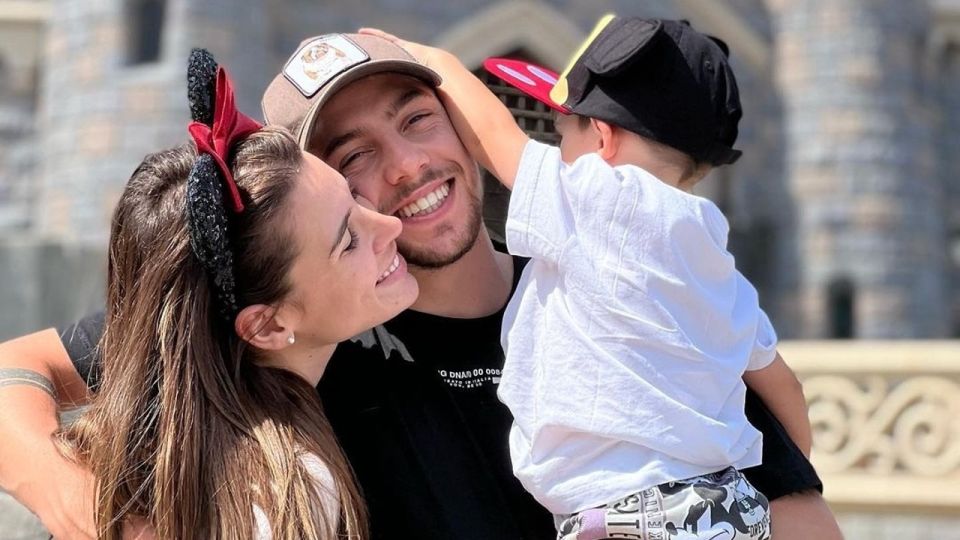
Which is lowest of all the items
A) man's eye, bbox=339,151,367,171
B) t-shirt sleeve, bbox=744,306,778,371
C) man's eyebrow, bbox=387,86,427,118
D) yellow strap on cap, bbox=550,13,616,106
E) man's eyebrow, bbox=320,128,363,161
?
t-shirt sleeve, bbox=744,306,778,371

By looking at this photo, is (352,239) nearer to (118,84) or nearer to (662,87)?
(662,87)

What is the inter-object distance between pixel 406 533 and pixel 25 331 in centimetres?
620

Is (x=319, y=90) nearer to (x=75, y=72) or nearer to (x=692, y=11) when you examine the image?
(x=75, y=72)

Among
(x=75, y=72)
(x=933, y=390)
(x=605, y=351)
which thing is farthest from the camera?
(x=75, y=72)

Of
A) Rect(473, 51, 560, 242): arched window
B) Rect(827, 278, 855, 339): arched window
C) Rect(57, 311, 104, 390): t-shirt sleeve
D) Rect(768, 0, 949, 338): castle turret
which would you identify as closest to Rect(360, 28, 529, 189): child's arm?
Rect(473, 51, 560, 242): arched window

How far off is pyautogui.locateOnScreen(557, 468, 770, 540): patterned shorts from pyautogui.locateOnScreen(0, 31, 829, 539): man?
0.35 ft

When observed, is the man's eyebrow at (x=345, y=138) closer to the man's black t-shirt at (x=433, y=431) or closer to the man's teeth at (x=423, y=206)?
the man's teeth at (x=423, y=206)

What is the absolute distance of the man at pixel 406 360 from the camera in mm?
1298

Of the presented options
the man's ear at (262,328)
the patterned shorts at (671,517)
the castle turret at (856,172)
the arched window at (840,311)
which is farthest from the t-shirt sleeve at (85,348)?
the arched window at (840,311)

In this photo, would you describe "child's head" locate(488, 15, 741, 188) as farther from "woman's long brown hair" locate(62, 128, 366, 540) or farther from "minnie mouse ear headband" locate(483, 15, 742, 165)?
"woman's long brown hair" locate(62, 128, 366, 540)

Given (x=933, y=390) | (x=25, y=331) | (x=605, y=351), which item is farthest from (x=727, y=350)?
(x=25, y=331)

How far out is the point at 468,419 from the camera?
140 cm

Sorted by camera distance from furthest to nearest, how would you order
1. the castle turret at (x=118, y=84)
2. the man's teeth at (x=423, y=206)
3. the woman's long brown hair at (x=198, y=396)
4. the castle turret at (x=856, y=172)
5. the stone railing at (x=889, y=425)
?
the castle turret at (x=856, y=172), the castle turret at (x=118, y=84), the stone railing at (x=889, y=425), the man's teeth at (x=423, y=206), the woman's long brown hair at (x=198, y=396)

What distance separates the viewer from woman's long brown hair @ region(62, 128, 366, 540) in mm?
1085
